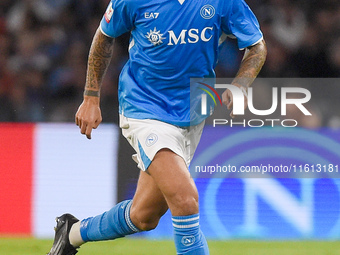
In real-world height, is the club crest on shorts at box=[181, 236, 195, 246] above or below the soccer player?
below

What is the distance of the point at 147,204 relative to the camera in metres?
→ 3.75

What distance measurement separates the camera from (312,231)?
533 cm

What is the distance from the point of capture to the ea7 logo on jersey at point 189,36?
11.8 feet

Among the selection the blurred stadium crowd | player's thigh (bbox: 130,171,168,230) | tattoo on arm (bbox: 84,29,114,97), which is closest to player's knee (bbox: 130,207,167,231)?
player's thigh (bbox: 130,171,168,230)

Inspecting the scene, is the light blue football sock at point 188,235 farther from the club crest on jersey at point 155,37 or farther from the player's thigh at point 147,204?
the club crest on jersey at point 155,37

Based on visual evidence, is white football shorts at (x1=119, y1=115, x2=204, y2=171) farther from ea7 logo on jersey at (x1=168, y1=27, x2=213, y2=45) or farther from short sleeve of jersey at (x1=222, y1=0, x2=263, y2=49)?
short sleeve of jersey at (x1=222, y1=0, x2=263, y2=49)

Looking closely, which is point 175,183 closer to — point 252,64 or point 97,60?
point 252,64

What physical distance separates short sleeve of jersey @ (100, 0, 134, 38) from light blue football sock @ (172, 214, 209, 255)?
1088mm

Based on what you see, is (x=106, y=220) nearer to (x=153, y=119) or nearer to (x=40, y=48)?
(x=153, y=119)

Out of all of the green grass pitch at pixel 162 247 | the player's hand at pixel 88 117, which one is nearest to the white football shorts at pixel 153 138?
the player's hand at pixel 88 117

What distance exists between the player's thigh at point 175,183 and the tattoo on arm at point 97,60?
0.66m

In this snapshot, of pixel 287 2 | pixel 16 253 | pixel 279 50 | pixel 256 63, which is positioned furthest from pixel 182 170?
pixel 287 2

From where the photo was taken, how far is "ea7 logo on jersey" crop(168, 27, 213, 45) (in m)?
3.61

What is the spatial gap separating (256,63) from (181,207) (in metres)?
0.89
